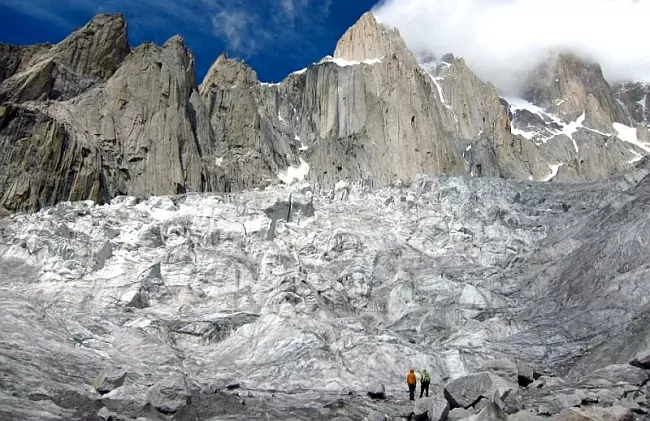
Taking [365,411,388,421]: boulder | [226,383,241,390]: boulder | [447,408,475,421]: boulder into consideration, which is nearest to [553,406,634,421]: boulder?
[447,408,475,421]: boulder

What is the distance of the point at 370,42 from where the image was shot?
92938 mm

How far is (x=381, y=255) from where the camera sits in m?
46.4

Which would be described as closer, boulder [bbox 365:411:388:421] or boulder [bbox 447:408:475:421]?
boulder [bbox 447:408:475:421]

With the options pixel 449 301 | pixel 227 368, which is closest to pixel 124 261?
pixel 227 368

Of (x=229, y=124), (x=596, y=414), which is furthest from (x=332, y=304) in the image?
(x=229, y=124)

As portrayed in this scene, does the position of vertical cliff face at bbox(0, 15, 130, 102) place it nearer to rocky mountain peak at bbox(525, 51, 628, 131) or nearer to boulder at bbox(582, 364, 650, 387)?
boulder at bbox(582, 364, 650, 387)

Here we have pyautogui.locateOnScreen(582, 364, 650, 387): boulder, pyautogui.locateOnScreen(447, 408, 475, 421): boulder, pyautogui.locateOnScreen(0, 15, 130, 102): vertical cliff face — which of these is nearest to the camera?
pyautogui.locateOnScreen(447, 408, 475, 421): boulder

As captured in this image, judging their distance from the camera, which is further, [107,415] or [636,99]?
[636,99]

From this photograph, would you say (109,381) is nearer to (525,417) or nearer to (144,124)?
(525,417)

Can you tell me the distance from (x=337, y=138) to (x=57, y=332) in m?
47.6

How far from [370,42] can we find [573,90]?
7000 cm

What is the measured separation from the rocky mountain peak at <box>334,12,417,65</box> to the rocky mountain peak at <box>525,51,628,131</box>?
183 feet

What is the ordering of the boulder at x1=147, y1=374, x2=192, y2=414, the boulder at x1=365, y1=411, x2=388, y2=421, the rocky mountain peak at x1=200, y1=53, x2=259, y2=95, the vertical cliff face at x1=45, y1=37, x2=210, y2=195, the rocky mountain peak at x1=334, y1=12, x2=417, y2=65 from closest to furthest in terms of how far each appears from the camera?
the boulder at x1=365, y1=411, x2=388, y2=421, the boulder at x1=147, y1=374, x2=192, y2=414, the vertical cliff face at x1=45, y1=37, x2=210, y2=195, the rocky mountain peak at x1=200, y1=53, x2=259, y2=95, the rocky mountain peak at x1=334, y1=12, x2=417, y2=65

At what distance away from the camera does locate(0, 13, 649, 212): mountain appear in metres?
53.5
